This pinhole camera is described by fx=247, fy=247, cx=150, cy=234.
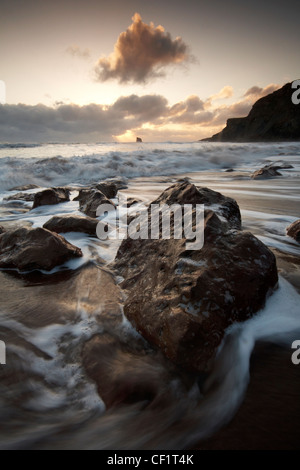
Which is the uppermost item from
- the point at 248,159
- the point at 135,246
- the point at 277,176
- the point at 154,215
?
the point at 248,159

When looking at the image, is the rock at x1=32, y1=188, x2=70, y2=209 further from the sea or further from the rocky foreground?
the rocky foreground

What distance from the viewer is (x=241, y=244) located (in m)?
1.73

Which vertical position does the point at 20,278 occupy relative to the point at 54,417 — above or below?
above

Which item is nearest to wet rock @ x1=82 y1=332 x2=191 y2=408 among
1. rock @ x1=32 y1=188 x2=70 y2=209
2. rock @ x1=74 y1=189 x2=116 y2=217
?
rock @ x1=74 y1=189 x2=116 y2=217

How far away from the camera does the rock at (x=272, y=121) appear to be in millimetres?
56281


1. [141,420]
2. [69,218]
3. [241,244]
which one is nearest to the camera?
[141,420]

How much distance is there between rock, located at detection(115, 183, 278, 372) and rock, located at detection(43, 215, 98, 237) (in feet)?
5.26

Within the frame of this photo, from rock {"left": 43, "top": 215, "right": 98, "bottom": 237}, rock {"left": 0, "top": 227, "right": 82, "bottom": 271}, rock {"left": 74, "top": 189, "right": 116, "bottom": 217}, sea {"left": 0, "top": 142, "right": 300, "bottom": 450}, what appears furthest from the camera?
rock {"left": 74, "top": 189, "right": 116, "bottom": 217}

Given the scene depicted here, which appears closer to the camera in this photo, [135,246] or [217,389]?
[217,389]

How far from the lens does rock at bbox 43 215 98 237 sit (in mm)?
3406

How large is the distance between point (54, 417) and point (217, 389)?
78cm

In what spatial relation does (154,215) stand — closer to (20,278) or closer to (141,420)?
(20,278)

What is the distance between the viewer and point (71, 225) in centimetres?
342

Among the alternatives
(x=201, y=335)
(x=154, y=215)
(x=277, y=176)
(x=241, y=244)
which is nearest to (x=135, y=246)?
(x=154, y=215)
